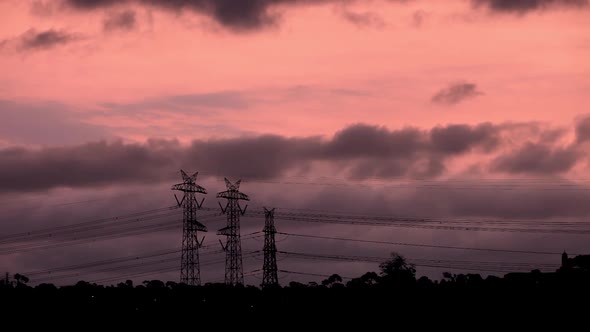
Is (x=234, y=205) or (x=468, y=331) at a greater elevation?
(x=234, y=205)

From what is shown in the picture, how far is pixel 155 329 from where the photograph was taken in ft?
656

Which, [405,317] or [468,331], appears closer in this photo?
[468,331]

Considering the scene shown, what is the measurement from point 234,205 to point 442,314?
42.7m

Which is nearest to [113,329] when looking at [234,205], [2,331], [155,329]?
[155,329]

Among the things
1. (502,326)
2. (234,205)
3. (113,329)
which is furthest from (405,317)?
(113,329)

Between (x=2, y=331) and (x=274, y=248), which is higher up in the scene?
(x=274, y=248)

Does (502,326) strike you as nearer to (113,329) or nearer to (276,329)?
(276,329)

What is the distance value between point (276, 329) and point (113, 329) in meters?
29.6

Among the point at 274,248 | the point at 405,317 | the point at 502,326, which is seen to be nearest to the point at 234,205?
the point at 274,248

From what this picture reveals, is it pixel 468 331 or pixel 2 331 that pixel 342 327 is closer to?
pixel 468 331

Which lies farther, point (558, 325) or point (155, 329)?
point (155, 329)

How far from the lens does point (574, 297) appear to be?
189 metres

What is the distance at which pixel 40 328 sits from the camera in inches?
7844

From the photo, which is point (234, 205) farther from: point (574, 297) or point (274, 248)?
point (574, 297)
